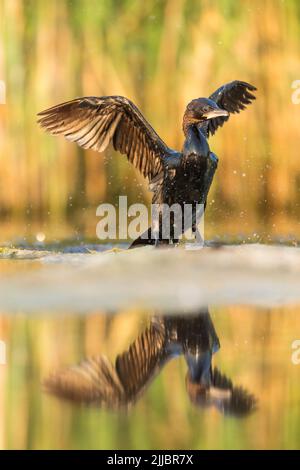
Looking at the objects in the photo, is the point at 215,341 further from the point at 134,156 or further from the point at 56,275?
the point at 134,156

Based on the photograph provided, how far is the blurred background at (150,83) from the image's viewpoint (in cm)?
700

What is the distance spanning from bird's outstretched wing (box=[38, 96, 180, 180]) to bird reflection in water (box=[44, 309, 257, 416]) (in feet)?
7.98

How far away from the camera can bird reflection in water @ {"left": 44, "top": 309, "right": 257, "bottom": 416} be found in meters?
2.02

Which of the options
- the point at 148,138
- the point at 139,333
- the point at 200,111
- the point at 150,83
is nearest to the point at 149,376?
the point at 139,333

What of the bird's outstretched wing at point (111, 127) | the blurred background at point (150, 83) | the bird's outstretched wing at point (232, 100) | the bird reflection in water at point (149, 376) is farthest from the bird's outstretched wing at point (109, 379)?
the blurred background at point (150, 83)

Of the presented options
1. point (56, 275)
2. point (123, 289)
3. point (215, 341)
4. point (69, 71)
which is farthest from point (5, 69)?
point (215, 341)

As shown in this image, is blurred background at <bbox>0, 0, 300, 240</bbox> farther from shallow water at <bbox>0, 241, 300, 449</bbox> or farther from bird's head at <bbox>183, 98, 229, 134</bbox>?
shallow water at <bbox>0, 241, 300, 449</bbox>

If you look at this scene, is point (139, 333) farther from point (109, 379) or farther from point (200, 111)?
point (200, 111)

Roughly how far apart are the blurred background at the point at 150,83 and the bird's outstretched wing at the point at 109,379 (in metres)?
4.48

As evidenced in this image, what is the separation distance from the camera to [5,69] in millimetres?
7164

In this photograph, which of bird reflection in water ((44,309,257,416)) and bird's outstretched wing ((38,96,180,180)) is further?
bird's outstretched wing ((38,96,180,180))

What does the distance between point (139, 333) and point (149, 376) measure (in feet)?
1.72

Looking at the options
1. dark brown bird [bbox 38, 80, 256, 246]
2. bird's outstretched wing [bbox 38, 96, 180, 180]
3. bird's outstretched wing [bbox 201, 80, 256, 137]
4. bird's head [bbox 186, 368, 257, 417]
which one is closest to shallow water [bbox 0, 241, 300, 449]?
bird's head [bbox 186, 368, 257, 417]
